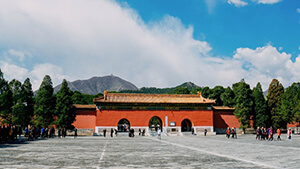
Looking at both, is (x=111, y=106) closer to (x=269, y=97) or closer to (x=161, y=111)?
(x=161, y=111)

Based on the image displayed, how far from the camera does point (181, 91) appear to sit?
68938 millimetres

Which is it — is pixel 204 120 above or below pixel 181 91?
below

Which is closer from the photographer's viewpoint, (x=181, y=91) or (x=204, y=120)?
(x=204, y=120)

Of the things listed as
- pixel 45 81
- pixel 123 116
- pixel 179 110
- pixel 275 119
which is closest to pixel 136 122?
pixel 123 116

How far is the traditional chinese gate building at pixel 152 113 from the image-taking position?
126 ft

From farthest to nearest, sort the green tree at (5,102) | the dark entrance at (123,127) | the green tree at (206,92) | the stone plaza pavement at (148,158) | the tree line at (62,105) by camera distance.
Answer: the green tree at (206,92), the dark entrance at (123,127), the tree line at (62,105), the green tree at (5,102), the stone plaza pavement at (148,158)

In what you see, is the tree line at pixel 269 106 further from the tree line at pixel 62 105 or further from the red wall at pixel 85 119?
the red wall at pixel 85 119

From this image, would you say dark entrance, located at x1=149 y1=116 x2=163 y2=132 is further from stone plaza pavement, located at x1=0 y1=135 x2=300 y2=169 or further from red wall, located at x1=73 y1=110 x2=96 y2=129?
stone plaza pavement, located at x1=0 y1=135 x2=300 y2=169

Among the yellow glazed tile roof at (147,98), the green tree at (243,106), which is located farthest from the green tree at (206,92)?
the yellow glazed tile roof at (147,98)

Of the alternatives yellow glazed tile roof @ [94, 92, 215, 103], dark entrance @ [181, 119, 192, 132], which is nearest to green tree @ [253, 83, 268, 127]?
yellow glazed tile roof @ [94, 92, 215, 103]

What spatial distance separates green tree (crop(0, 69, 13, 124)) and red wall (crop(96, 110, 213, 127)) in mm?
11499

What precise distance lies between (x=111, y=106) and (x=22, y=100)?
1202 centimetres

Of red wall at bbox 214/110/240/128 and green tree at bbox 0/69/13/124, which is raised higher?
green tree at bbox 0/69/13/124

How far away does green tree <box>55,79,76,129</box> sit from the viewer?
113 feet
